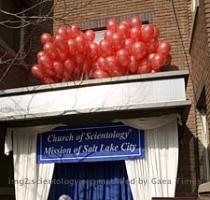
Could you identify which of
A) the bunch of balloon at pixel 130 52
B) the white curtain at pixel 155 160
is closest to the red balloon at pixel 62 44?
the bunch of balloon at pixel 130 52

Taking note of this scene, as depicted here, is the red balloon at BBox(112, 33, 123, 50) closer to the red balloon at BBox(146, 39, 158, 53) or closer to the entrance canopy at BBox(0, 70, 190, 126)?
the red balloon at BBox(146, 39, 158, 53)

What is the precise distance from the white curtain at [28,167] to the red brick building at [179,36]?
2.01 meters

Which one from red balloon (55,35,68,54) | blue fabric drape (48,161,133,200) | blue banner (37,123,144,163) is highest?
red balloon (55,35,68,54)

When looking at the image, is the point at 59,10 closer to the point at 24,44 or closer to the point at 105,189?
the point at 24,44

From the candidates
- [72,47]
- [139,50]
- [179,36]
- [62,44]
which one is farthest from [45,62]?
[179,36]

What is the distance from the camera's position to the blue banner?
8.00 meters

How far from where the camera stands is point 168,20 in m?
10.7

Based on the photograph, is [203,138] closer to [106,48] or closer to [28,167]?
[106,48]

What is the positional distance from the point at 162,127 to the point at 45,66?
2526 millimetres

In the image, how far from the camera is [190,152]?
9641 millimetres

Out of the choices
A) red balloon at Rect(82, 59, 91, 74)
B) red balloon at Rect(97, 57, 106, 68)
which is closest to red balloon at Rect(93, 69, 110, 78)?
red balloon at Rect(97, 57, 106, 68)

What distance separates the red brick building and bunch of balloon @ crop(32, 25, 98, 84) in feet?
1.48

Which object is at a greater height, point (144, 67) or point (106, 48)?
point (106, 48)

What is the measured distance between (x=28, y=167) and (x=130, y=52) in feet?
9.68
